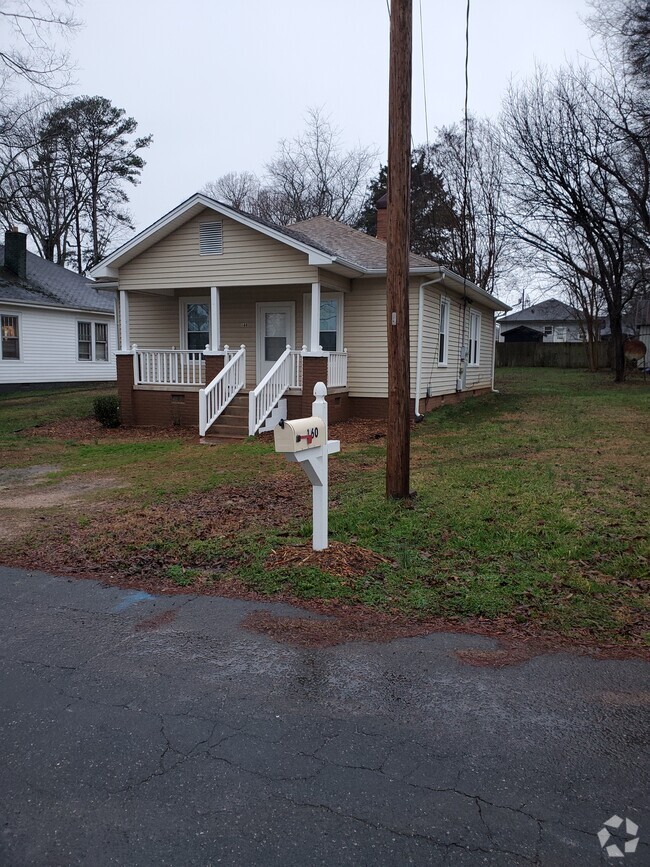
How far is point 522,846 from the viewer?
233cm

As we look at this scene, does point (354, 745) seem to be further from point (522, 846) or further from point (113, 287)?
point (113, 287)

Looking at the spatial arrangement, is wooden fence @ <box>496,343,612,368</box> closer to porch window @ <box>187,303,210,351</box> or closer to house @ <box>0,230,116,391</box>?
house @ <box>0,230,116,391</box>

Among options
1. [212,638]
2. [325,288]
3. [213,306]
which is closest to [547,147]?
[325,288]

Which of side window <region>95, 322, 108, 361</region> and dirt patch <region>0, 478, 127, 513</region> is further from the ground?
side window <region>95, 322, 108, 361</region>

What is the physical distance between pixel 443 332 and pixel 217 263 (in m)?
6.31

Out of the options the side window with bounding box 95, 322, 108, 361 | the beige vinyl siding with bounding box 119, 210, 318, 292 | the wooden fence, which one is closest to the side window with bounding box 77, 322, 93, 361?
the side window with bounding box 95, 322, 108, 361

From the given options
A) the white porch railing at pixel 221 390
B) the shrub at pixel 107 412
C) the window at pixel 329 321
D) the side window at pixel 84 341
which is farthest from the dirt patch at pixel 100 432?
the side window at pixel 84 341

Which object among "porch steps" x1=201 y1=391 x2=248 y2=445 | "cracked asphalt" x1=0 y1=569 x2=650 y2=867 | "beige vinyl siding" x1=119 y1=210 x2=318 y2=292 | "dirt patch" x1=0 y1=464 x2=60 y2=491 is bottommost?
"cracked asphalt" x1=0 y1=569 x2=650 y2=867

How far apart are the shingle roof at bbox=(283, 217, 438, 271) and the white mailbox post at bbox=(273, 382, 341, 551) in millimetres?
9182

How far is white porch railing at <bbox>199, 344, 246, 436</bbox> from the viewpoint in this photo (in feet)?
43.4

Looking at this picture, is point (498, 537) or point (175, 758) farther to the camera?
point (498, 537)

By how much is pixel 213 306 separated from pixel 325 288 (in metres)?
2.53

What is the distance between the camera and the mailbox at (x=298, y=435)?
4.77 m

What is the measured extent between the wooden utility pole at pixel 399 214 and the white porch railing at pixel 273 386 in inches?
252
